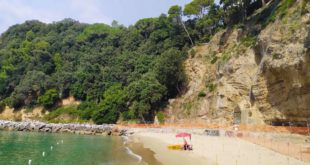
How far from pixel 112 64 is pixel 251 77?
44.3 m

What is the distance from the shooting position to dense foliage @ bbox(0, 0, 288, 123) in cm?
5644

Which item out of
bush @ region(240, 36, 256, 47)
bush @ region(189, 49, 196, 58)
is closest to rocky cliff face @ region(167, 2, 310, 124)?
bush @ region(240, 36, 256, 47)

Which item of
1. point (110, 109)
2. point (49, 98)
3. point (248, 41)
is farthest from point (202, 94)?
point (49, 98)

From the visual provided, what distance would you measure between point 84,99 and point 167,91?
82.6 feet

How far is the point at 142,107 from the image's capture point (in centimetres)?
5512

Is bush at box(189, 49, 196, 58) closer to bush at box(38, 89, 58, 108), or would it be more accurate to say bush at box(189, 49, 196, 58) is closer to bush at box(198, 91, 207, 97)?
bush at box(198, 91, 207, 97)

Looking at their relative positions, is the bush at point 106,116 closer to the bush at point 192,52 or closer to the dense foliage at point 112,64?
the dense foliage at point 112,64

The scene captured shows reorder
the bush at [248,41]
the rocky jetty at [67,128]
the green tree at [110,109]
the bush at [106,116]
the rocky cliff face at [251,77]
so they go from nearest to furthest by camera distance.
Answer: the rocky cliff face at [251,77]
the bush at [248,41]
the rocky jetty at [67,128]
the green tree at [110,109]
the bush at [106,116]

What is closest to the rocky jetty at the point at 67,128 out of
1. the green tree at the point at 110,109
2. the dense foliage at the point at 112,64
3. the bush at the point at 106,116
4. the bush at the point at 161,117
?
the bush at the point at 106,116

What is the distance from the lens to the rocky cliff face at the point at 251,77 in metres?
30.4

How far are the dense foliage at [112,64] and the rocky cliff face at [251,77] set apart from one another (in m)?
4.24

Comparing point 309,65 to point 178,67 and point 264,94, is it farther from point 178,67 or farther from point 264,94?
point 178,67

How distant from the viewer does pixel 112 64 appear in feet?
256

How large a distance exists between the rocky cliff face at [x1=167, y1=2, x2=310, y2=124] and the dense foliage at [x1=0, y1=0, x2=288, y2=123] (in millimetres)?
4235
